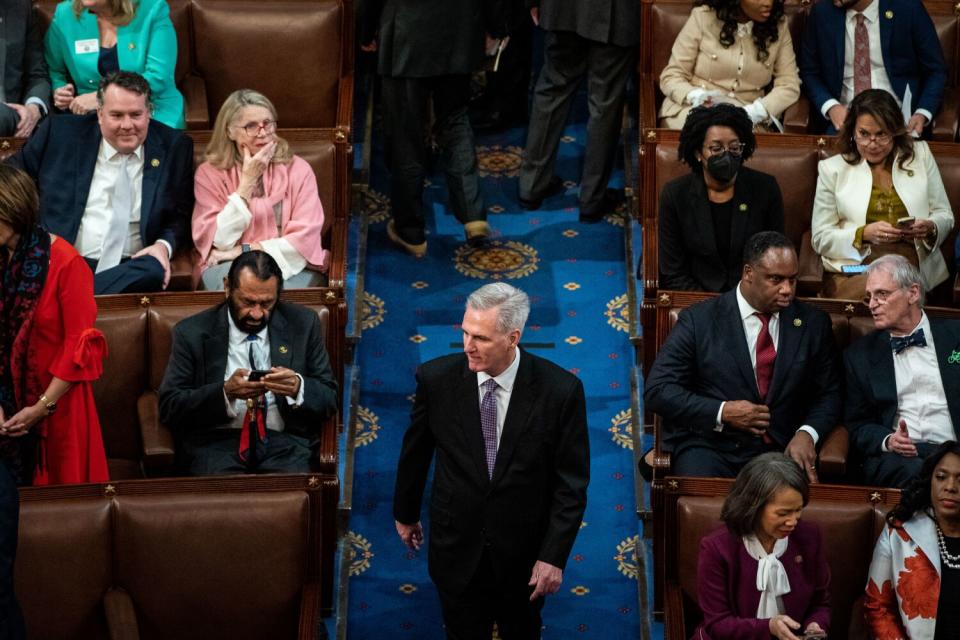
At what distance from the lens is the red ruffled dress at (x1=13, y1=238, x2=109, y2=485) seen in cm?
398

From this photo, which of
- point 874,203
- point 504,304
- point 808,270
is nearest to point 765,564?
point 504,304

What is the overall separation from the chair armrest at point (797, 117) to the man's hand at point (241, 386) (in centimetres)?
240

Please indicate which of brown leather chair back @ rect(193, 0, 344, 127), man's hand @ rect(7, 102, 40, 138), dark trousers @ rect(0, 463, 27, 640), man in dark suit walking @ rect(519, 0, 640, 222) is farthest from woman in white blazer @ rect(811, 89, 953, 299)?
dark trousers @ rect(0, 463, 27, 640)

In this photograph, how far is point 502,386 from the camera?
3791mm

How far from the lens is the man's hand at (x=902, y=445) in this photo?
13.9 feet

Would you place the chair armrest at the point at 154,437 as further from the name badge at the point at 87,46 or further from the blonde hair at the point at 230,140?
the name badge at the point at 87,46

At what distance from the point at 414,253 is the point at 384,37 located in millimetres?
817

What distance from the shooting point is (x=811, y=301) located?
4520 mm

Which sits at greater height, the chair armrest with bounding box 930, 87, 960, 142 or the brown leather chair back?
the brown leather chair back

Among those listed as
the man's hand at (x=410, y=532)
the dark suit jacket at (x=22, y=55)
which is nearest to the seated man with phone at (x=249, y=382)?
the man's hand at (x=410, y=532)

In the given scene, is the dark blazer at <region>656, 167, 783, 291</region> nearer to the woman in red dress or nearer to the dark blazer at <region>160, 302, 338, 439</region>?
the dark blazer at <region>160, 302, 338, 439</region>

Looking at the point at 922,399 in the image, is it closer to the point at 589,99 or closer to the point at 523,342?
the point at 523,342

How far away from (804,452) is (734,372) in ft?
0.96

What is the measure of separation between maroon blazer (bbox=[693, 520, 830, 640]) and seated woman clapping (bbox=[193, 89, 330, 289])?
5.94ft
